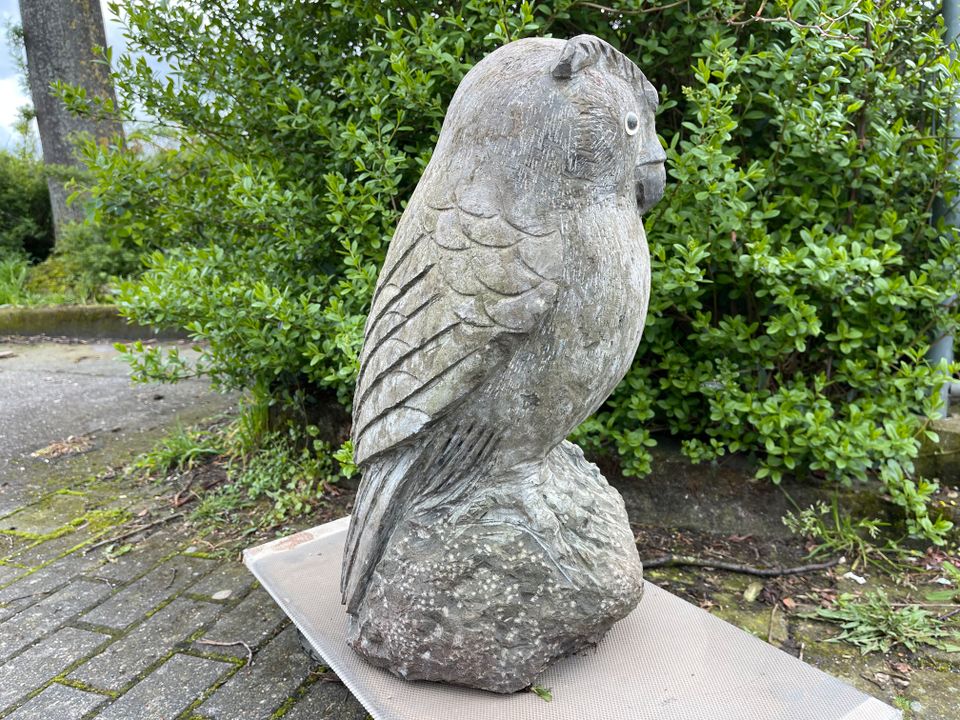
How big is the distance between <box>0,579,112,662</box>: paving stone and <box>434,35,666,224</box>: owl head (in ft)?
7.38

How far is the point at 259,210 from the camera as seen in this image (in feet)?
10.3

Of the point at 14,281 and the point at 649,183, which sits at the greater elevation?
the point at 649,183

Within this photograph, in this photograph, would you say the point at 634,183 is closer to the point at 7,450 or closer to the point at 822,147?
the point at 822,147

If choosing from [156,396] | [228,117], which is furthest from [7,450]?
[228,117]

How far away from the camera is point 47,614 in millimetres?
2574

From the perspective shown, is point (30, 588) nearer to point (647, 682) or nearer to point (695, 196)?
point (647, 682)

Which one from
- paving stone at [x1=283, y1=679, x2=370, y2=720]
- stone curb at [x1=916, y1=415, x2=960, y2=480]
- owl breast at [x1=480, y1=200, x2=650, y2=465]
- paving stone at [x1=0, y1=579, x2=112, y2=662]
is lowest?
paving stone at [x1=0, y1=579, x2=112, y2=662]

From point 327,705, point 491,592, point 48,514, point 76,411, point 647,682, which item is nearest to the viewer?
point 491,592

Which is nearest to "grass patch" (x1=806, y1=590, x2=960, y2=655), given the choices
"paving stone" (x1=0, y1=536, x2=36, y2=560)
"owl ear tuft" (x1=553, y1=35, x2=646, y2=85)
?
"owl ear tuft" (x1=553, y1=35, x2=646, y2=85)

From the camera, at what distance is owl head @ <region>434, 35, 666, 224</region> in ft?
5.21

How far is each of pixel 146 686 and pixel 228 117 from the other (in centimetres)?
278

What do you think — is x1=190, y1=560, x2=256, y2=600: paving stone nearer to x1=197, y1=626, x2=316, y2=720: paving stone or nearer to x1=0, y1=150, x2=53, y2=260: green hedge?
x1=197, y1=626, x2=316, y2=720: paving stone

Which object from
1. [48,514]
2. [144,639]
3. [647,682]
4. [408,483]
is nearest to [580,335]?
[408,483]

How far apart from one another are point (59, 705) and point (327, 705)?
2.72 ft
